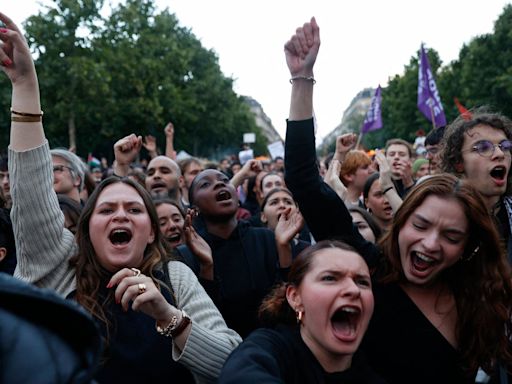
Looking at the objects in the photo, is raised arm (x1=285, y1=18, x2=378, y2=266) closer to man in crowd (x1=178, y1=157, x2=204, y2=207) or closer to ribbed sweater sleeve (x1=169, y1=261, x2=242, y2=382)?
ribbed sweater sleeve (x1=169, y1=261, x2=242, y2=382)

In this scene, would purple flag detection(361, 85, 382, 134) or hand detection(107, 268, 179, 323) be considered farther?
purple flag detection(361, 85, 382, 134)

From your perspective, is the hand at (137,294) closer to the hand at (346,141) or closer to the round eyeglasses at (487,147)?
the round eyeglasses at (487,147)

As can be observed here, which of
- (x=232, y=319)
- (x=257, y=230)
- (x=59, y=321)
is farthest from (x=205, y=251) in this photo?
(x=59, y=321)

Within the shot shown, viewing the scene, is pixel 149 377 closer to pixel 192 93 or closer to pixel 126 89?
pixel 126 89

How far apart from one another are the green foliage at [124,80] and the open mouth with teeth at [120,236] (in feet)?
77.6

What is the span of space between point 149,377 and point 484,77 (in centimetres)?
3423

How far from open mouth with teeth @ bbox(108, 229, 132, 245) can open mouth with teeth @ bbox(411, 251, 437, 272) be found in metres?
1.33

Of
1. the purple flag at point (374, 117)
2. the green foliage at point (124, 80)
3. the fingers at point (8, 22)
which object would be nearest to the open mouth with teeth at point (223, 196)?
the fingers at point (8, 22)

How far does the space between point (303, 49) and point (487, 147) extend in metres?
1.49

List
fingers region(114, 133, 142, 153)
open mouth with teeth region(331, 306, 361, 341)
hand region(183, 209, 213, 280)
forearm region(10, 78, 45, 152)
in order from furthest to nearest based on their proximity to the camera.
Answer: fingers region(114, 133, 142, 153) < hand region(183, 209, 213, 280) < forearm region(10, 78, 45, 152) < open mouth with teeth region(331, 306, 361, 341)

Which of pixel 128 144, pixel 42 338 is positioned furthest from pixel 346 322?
pixel 128 144

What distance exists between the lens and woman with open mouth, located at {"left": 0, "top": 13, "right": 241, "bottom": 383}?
2268mm

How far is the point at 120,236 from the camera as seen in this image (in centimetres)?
277

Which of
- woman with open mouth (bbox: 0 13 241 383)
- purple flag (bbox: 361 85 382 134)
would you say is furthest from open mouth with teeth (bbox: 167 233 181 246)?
purple flag (bbox: 361 85 382 134)
